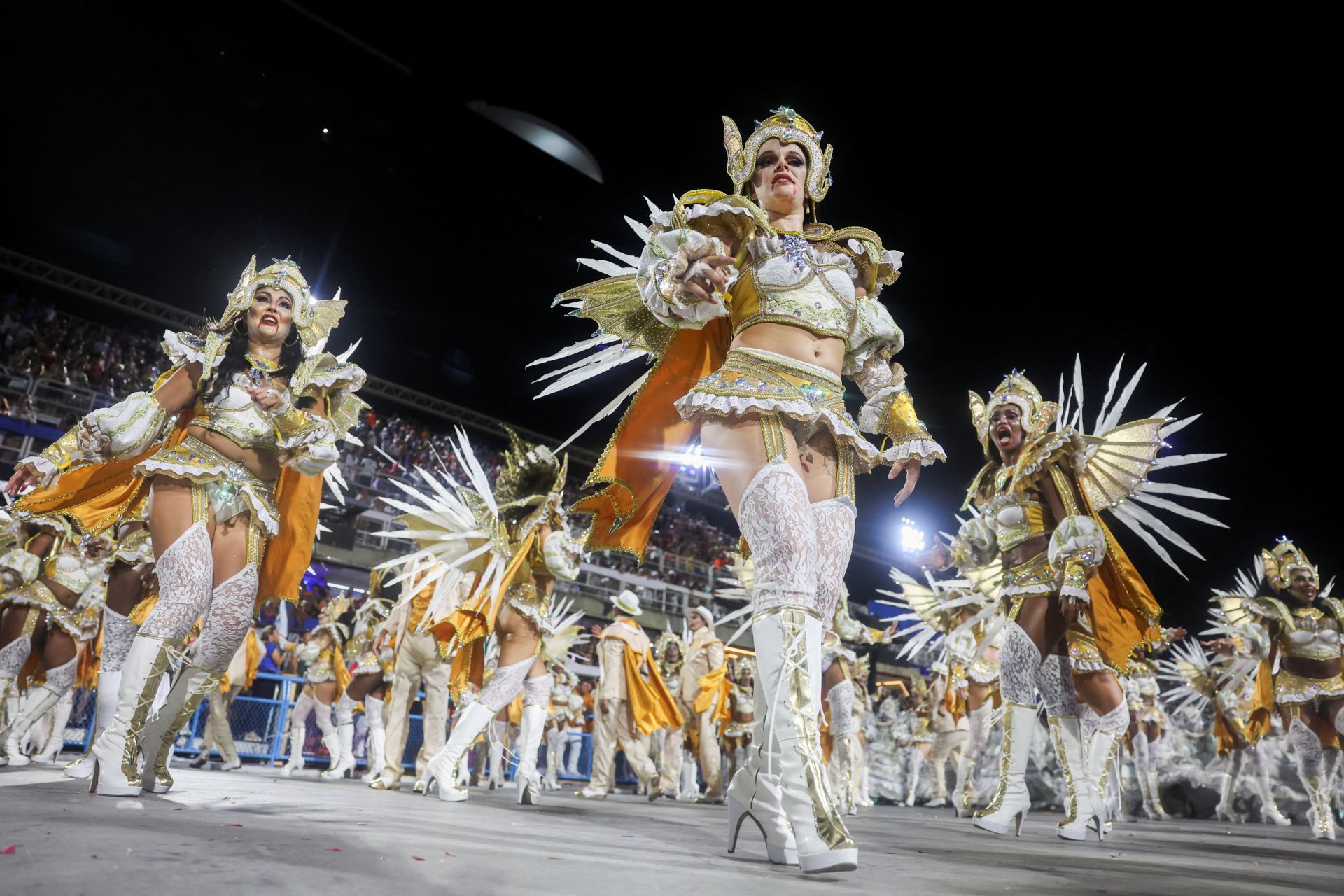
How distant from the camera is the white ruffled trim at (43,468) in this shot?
11.5 ft

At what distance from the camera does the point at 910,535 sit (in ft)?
94.2

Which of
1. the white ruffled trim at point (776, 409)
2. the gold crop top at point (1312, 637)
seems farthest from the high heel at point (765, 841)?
the gold crop top at point (1312, 637)

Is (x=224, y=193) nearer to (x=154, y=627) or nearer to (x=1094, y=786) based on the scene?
(x=154, y=627)

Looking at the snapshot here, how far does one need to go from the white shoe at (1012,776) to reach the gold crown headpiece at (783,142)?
3.01m

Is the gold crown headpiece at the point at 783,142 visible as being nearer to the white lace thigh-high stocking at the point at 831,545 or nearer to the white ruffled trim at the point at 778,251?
the white ruffled trim at the point at 778,251

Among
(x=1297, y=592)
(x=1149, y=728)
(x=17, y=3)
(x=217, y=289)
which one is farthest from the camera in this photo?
(x=217, y=289)

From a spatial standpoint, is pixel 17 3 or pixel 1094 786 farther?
pixel 17 3

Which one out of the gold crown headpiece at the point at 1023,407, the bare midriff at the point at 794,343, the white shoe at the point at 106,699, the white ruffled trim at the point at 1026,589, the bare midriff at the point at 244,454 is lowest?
the white shoe at the point at 106,699

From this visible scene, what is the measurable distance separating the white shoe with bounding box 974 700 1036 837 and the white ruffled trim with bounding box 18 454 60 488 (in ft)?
15.3

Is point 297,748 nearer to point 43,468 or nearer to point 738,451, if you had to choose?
point 43,468

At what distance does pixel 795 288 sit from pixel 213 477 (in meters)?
2.57

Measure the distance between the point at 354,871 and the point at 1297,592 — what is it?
26.4 feet

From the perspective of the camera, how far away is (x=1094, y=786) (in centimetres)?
471

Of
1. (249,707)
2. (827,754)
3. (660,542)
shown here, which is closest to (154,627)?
(827,754)
